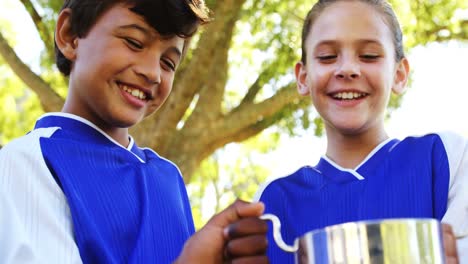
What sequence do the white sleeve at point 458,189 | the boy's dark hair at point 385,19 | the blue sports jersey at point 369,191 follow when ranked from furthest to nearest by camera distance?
the boy's dark hair at point 385,19 → the blue sports jersey at point 369,191 → the white sleeve at point 458,189

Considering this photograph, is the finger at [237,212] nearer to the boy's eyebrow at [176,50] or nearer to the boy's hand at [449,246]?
the boy's hand at [449,246]

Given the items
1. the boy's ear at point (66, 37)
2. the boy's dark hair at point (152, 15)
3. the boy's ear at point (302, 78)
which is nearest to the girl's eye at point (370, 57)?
the boy's ear at point (302, 78)

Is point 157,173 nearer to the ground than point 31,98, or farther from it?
nearer to the ground

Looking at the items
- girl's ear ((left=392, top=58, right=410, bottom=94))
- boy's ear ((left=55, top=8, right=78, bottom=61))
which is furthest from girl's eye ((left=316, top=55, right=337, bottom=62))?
boy's ear ((left=55, top=8, right=78, bottom=61))

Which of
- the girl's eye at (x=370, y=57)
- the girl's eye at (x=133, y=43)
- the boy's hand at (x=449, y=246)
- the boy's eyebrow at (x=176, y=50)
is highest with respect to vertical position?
the girl's eye at (x=133, y=43)

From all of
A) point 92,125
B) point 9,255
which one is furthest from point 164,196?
point 9,255

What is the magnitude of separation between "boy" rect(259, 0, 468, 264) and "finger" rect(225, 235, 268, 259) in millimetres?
725

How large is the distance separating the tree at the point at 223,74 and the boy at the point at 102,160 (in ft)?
10.1

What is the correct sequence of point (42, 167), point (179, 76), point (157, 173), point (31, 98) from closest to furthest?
point (42, 167)
point (157, 173)
point (179, 76)
point (31, 98)

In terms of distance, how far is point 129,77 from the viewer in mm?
1841

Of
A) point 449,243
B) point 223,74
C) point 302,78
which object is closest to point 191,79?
point 223,74

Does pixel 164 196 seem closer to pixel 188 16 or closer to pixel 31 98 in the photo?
pixel 188 16

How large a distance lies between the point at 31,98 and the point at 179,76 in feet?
8.30

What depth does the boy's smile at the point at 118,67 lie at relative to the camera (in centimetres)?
183
